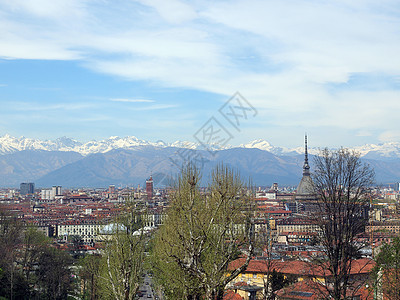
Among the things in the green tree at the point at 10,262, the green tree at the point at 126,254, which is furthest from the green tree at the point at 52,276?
the green tree at the point at 126,254

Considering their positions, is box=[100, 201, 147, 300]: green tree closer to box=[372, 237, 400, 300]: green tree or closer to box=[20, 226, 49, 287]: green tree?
box=[372, 237, 400, 300]: green tree

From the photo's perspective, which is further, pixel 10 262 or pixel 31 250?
pixel 31 250

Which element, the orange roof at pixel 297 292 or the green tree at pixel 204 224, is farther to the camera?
the orange roof at pixel 297 292

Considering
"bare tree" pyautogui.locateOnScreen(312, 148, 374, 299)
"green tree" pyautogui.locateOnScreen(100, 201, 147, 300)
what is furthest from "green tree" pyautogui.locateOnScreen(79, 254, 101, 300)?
"bare tree" pyautogui.locateOnScreen(312, 148, 374, 299)

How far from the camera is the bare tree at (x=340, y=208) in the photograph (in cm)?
1675

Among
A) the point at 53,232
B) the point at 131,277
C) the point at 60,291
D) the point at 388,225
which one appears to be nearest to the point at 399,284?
the point at 131,277

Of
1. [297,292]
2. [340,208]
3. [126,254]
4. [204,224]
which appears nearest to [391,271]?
[340,208]

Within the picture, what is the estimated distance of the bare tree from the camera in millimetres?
16750

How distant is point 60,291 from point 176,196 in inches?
860

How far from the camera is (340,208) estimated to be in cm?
1727

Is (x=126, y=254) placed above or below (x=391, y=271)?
below

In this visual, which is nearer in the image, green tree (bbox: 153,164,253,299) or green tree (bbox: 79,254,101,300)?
green tree (bbox: 153,164,253,299)

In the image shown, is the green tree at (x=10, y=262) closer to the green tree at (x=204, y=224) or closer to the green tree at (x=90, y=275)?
the green tree at (x=90, y=275)

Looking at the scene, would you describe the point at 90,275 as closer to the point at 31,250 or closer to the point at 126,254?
the point at 31,250
